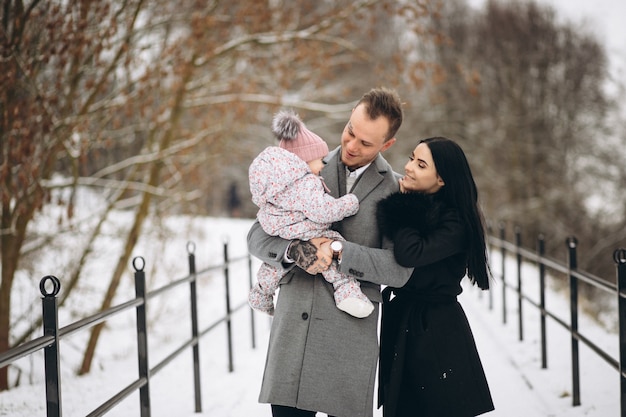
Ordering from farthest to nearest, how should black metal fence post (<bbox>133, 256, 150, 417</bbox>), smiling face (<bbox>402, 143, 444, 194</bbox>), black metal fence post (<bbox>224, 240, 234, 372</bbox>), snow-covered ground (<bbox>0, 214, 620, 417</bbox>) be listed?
black metal fence post (<bbox>224, 240, 234, 372</bbox>)
snow-covered ground (<bbox>0, 214, 620, 417</bbox>)
black metal fence post (<bbox>133, 256, 150, 417</bbox>)
smiling face (<bbox>402, 143, 444, 194</bbox>)

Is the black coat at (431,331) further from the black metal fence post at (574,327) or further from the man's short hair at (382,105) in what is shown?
the black metal fence post at (574,327)

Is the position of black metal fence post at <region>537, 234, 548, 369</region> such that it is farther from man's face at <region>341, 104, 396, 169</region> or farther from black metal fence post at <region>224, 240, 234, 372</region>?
man's face at <region>341, 104, 396, 169</region>

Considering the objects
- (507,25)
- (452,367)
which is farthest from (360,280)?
(507,25)

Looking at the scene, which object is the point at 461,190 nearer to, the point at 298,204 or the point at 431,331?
the point at 431,331

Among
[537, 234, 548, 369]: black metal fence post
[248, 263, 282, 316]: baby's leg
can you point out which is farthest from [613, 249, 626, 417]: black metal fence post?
[537, 234, 548, 369]: black metal fence post

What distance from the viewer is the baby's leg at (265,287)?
3131 mm

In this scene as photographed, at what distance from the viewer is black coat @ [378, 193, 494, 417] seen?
9.76ft

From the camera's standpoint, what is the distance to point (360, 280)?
2.99 metres

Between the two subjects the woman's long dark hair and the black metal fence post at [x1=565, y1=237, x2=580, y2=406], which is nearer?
the woman's long dark hair

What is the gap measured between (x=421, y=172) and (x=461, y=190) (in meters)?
0.19

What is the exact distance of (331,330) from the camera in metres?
2.94

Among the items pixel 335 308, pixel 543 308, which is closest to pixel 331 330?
pixel 335 308

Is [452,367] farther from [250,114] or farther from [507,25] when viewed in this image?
[507,25]

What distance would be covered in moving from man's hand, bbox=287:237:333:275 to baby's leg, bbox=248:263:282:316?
0.24 metres
